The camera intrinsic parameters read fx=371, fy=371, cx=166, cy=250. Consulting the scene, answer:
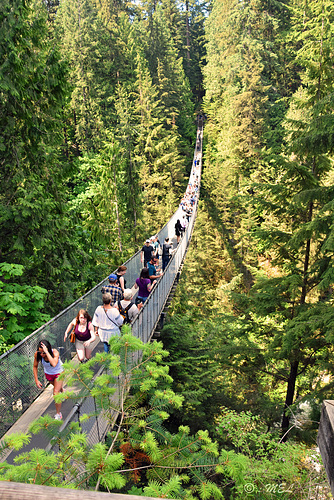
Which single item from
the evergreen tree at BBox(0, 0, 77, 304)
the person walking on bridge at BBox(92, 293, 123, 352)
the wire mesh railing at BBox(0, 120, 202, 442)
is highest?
the evergreen tree at BBox(0, 0, 77, 304)

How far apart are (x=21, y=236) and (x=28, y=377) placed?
3.53 metres

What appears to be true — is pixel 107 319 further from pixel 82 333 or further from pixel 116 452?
pixel 116 452

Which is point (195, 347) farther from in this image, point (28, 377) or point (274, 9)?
point (274, 9)

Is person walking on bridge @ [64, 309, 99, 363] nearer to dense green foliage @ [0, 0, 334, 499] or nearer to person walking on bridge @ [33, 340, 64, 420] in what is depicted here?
person walking on bridge @ [33, 340, 64, 420]

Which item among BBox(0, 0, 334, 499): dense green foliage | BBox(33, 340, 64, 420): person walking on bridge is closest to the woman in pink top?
BBox(0, 0, 334, 499): dense green foliage

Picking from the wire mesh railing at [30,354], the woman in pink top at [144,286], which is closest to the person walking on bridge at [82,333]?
the wire mesh railing at [30,354]

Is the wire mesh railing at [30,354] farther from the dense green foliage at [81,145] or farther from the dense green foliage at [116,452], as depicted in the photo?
the dense green foliage at [81,145]

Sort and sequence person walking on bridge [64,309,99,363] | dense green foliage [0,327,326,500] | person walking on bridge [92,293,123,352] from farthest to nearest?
person walking on bridge [64,309,99,363]
person walking on bridge [92,293,123,352]
dense green foliage [0,327,326,500]

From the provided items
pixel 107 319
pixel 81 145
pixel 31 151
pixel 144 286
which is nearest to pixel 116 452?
pixel 107 319

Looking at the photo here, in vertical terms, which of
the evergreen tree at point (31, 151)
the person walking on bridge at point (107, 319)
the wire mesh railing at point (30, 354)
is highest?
the evergreen tree at point (31, 151)

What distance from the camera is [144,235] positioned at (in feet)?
69.8

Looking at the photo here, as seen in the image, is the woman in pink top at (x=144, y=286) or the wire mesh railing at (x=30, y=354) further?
the woman in pink top at (x=144, y=286)

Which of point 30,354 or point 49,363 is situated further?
point 30,354

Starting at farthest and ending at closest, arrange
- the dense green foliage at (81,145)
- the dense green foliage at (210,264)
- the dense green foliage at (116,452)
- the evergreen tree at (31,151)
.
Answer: the dense green foliage at (81,145)
the evergreen tree at (31,151)
the dense green foliage at (210,264)
the dense green foliage at (116,452)
